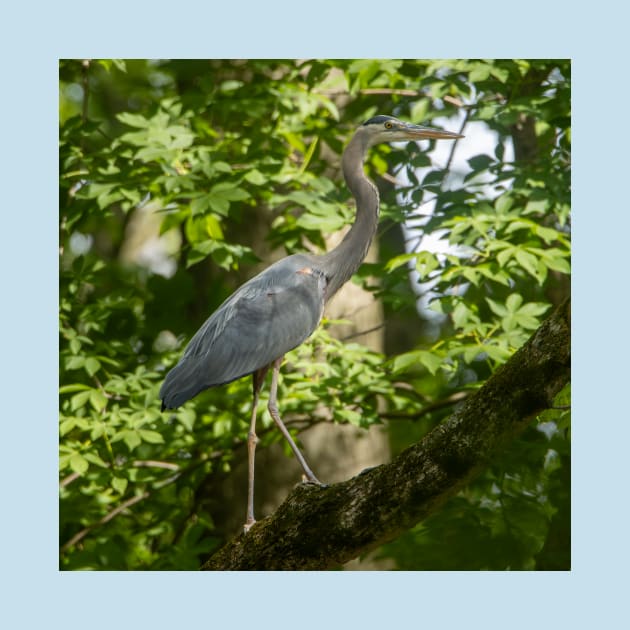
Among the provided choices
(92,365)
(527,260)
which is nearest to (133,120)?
(92,365)

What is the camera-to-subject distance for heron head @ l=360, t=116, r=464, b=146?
3348mm

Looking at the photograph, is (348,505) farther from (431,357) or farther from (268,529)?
(431,357)

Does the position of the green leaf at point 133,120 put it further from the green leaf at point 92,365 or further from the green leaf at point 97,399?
the green leaf at point 97,399

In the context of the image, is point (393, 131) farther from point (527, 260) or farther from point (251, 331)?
point (251, 331)

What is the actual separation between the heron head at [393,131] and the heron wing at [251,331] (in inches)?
24.6

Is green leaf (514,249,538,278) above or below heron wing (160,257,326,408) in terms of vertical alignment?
above

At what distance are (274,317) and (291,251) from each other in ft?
2.51

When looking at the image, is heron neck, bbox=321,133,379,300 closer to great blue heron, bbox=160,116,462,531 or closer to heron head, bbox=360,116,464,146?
great blue heron, bbox=160,116,462,531

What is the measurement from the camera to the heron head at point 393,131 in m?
3.35

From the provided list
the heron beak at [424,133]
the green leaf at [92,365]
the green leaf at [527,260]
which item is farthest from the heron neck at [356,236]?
the green leaf at [92,365]

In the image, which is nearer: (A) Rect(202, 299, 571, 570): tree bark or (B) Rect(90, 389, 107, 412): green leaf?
(A) Rect(202, 299, 571, 570): tree bark

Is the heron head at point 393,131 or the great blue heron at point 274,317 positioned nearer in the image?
the great blue heron at point 274,317

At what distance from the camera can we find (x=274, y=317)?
3.02 meters

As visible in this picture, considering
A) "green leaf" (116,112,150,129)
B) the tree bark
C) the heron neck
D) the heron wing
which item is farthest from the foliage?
the tree bark
